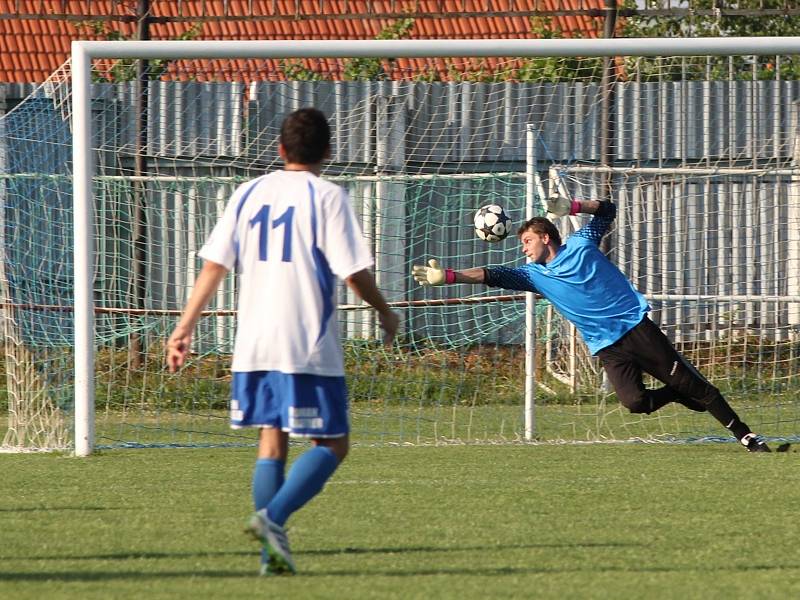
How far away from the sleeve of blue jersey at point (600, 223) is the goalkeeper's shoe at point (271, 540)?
4574mm

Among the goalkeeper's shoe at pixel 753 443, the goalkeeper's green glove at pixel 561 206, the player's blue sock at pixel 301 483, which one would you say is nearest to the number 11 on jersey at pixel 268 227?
the player's blue sock at pixel 301 483

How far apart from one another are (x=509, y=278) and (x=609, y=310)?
0.65 meters

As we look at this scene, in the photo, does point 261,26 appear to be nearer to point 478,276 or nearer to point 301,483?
point 478,276

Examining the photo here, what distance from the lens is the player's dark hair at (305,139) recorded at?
5246 mm

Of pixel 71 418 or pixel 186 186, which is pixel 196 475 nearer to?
pixel 71 418

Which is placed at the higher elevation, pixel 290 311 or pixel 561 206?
pixel 561 206

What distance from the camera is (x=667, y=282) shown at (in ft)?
43.2

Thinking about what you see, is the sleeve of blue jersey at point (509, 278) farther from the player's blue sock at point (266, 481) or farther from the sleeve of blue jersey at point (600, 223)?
the player's blue sock at point (266, 481)

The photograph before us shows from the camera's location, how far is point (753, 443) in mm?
9133

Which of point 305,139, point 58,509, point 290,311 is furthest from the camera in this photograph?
point 58,509

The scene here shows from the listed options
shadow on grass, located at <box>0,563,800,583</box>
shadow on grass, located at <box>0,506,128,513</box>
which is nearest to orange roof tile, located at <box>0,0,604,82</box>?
shadow on grass, located at <box>0,506,128,513</box>

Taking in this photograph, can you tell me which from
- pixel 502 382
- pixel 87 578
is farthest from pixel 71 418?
pixel 87 578

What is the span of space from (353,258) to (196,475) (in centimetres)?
346

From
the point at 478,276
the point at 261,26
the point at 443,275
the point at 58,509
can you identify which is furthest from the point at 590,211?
the point at 261,26
